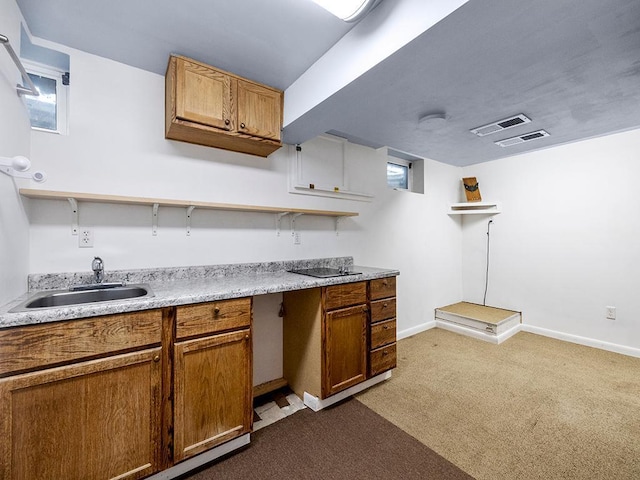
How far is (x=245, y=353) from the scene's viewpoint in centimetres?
163

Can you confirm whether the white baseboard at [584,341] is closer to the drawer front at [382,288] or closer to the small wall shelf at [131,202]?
the drawer front at [382,288]

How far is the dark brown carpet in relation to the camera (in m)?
1.50

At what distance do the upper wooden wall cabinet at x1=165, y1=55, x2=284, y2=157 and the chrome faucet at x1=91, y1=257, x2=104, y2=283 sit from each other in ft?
3.05

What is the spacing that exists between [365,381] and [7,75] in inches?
111

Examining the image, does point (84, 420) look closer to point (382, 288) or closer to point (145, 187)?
point (145, 187)

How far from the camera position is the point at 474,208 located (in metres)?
4.20

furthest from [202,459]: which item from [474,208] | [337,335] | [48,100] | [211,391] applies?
[474,208]

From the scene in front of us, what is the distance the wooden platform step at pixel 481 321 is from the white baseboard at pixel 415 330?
0.12 metres

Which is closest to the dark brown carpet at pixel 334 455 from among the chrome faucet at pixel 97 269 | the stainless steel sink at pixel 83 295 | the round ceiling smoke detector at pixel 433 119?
the stainless steel sink at pixel 83 295

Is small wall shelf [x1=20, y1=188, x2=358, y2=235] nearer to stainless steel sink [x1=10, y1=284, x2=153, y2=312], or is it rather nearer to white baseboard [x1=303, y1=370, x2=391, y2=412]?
stainless steel sink [x1=10, y1=284, x2=153, y2=312]

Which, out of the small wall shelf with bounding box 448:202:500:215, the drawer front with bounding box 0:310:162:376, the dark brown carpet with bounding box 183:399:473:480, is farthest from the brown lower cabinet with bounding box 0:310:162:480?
the small wall shelf with bounding box 448:202:500:215

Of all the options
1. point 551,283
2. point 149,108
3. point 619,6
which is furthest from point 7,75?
point 551,283

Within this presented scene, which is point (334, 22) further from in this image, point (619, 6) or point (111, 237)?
point (111, 237)

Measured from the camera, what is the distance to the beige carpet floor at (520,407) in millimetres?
1585
